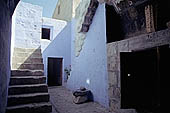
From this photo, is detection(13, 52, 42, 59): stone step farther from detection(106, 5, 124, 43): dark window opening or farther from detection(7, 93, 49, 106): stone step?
detection(106, 5, 124, 43): dark window opening

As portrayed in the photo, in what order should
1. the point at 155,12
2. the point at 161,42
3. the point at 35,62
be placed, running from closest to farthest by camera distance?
1. the point at 161,42
2. the point at 155,12
3. the point at 35,62

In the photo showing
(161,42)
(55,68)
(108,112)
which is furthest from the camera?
(55,68)

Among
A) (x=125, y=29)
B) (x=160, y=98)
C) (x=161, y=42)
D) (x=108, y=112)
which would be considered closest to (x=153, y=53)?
(x=161, y=42)

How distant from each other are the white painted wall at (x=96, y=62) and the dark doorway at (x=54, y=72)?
3.15 metres

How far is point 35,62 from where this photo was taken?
151 inches

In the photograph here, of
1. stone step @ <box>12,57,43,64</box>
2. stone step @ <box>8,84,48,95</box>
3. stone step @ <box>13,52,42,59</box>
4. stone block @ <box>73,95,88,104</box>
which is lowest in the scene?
stone block @ <box>73,95,88,104</box>

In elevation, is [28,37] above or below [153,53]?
above

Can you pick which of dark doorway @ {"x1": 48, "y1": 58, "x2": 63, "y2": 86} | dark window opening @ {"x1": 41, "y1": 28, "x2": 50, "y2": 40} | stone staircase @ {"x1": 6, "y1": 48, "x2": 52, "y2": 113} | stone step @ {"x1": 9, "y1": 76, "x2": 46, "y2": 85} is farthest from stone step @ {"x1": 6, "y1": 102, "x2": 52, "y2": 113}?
dark window opening @ {"x1": 41, "y1": 28, "x2": 50, "y2": 40}

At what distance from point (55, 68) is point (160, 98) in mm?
7305

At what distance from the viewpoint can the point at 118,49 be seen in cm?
249

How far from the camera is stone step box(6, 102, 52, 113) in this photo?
2.24 meters

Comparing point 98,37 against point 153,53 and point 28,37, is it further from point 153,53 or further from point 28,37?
point 28,37

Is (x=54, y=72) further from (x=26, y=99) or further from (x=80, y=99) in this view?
(x=26, y=99)

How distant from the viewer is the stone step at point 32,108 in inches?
88.2
